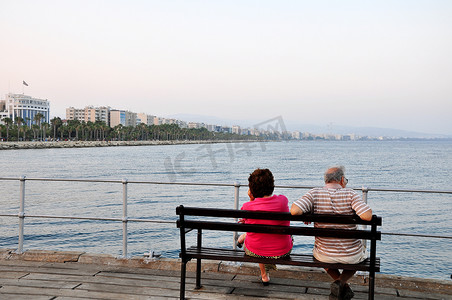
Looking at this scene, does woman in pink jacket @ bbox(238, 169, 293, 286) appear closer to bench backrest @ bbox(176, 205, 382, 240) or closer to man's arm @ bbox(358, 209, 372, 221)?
bench backrest @ bbox(176, 205, 382, 240)

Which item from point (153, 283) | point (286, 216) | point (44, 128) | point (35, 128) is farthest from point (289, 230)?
point (44, 128)

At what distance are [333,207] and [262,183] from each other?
762mm

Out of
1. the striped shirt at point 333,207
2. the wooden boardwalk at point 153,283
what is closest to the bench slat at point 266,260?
the striped shirt at point 333,207

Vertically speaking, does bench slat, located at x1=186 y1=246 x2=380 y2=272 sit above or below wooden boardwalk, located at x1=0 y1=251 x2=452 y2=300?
above

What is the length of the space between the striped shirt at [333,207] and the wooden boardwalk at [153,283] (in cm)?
66

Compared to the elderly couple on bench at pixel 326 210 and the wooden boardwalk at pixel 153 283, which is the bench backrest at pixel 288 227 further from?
the wooden boardwalk at pixel 153 283

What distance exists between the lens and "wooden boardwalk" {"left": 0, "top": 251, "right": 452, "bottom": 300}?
479 cm

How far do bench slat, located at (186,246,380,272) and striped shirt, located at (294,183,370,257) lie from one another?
115mm

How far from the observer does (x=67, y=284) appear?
16.8ft

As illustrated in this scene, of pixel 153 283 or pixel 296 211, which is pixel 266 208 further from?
pixel 153 283

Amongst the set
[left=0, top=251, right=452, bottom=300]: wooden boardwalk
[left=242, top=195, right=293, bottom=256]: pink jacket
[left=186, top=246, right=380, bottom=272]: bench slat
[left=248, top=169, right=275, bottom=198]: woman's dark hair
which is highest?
[left=248, top=169, right=275, bottom=198]: woman's dark hair

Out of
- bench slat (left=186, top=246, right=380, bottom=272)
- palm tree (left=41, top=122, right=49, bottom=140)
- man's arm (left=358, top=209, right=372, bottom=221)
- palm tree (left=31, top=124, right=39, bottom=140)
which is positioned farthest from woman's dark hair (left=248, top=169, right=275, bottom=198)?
palm tree (left=41, top=122, right=49, bottom=140)

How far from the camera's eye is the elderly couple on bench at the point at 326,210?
4.38 metres

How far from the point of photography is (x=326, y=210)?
4.45 m
